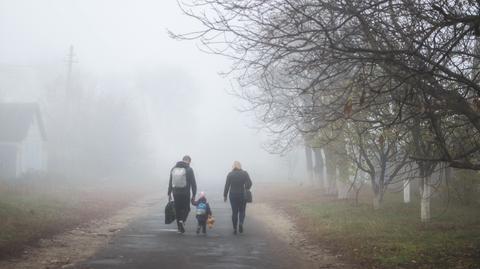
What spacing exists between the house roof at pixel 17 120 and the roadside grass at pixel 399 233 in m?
33.1

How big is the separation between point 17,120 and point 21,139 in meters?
3.09

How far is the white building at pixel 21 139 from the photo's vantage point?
4591 centimetres

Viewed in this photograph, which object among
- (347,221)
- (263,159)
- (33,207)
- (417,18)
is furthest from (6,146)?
(263,159)

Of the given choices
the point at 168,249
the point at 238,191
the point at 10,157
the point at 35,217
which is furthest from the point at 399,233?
the point at 10,157

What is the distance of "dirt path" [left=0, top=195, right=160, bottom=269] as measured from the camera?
9570 millimetres

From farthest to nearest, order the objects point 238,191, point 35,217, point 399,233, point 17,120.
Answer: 1. point 17,120
2. point 35,217
3. point 238,191
4. point 399,233

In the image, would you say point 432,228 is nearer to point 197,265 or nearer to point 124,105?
point 197,265

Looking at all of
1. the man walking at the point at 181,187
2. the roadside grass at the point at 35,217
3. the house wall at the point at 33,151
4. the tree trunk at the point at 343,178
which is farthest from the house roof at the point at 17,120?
the man walking at the point at 181,187

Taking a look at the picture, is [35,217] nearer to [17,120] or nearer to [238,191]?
[238,191]

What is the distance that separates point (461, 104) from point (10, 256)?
26.4 ft

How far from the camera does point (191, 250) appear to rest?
11344mm

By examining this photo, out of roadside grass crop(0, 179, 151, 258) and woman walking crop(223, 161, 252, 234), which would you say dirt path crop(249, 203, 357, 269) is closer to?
woman walking crop(223, 161, 252, 234)

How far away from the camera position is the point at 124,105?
55938mm

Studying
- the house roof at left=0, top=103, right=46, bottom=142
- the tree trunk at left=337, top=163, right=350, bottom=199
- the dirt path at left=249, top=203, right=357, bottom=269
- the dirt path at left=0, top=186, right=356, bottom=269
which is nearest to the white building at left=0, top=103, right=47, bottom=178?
the house roof at left=0, top=103, right=46, bottom=142
